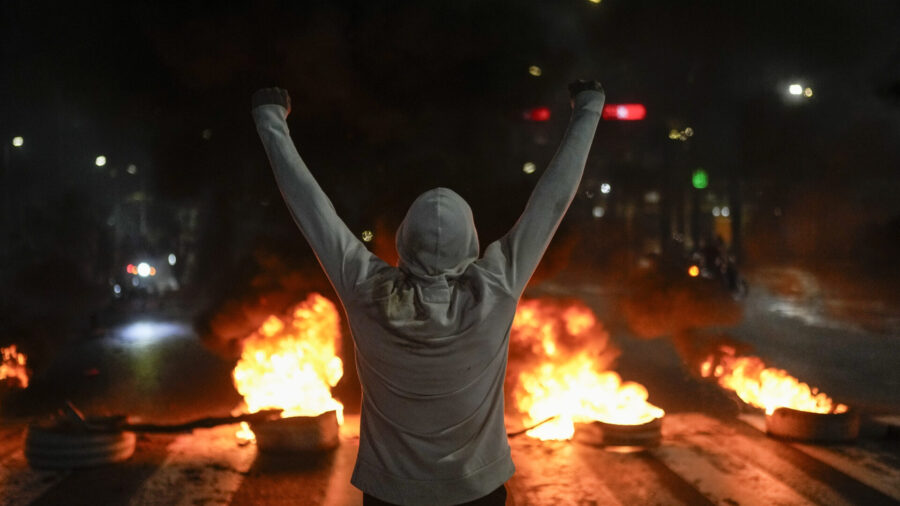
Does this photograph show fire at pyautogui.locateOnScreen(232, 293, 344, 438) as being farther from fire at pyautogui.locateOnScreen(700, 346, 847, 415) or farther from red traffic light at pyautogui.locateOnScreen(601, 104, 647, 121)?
red traffic light at pyautogui.locateOnScreen(601, 104, 647, 121)

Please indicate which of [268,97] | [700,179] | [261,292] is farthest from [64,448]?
[700,179]

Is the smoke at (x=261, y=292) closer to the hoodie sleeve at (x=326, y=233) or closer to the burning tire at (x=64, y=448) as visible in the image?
the burning tire at (x=64, y=448)

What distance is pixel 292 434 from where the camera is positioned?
5.62m

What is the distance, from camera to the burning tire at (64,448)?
5.26m

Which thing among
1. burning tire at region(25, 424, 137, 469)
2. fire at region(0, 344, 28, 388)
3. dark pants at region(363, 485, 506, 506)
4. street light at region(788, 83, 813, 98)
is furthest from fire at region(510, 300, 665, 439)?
street light at region(788, 83, 813, 98)

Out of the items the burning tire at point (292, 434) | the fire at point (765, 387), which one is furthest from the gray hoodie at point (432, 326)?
the fire at point (765, 387)

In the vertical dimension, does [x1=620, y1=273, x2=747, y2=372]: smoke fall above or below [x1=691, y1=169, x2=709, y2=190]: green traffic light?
below

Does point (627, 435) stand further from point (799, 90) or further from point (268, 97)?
point (799, 90)

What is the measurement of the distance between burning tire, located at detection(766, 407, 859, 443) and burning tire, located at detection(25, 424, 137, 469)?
17.5 ft

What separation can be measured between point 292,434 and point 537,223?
14.0 ft

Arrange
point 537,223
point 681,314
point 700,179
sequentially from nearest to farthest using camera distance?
point 537,223
point 681,314
point 700,179

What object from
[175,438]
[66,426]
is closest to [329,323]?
[175,438]

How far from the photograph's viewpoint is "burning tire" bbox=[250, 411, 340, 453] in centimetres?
562

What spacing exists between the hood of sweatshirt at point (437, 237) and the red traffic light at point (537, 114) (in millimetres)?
7401
